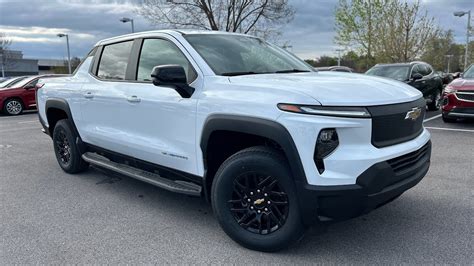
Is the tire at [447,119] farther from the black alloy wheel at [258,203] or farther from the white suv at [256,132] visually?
the black alloy wheel at [258,203]

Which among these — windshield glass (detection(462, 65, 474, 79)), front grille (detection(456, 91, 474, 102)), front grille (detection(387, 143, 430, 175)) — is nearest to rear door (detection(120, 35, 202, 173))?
front grille (detection(387, 143, 430, 175))

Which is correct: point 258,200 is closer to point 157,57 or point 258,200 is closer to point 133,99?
point 133,99

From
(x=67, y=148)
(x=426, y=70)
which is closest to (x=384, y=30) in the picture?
(x=426, y=70)

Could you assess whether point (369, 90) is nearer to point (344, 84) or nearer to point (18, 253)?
point (344, 84)

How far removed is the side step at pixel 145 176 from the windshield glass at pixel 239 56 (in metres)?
1.05

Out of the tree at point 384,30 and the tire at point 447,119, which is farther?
the tree at point 384,30

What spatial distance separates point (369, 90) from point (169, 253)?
1.98 metres

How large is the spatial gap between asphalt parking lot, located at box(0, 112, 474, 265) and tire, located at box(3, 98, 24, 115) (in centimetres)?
1095

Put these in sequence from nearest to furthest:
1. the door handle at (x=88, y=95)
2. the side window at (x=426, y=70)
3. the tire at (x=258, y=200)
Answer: the tire at (x=258, y=200)
the door handle at (x=88, y=95)
the side window at (x=426, y=70)

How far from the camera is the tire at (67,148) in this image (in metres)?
5.29

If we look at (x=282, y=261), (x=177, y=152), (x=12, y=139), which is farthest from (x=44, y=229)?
(x=12, y=139)

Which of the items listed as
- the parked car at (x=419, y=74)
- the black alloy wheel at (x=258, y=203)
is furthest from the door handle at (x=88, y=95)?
the parked car at (x=419, y=74)

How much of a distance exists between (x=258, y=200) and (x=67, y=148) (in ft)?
11.8

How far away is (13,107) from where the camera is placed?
14852 millimetres
